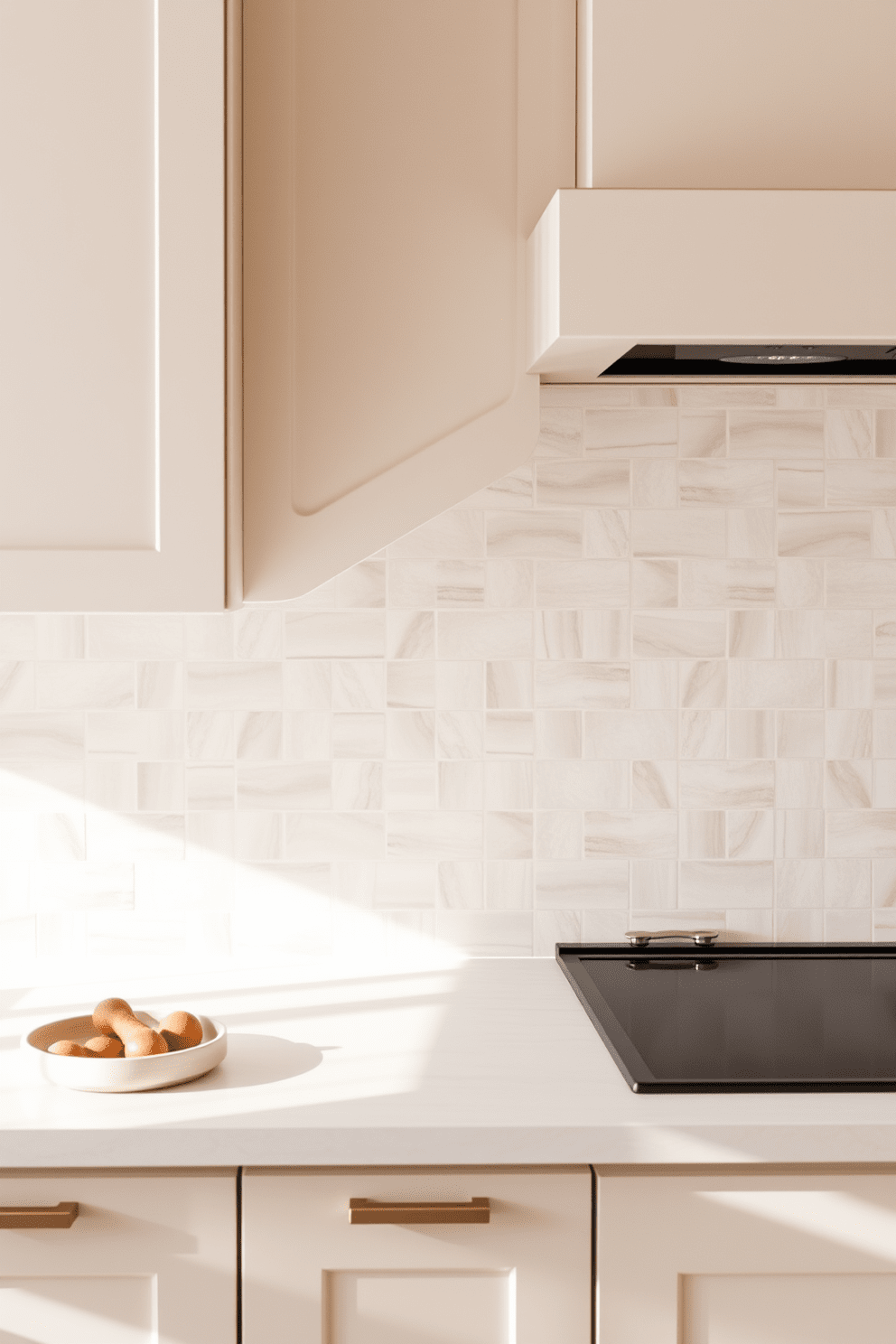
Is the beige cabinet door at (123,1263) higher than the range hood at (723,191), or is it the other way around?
the range hood at (723,191)

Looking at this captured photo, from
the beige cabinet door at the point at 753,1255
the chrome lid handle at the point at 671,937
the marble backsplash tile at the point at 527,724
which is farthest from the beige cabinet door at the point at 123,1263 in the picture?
the chrome lid handle at the point at 671,937

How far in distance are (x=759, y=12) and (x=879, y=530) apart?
727mm

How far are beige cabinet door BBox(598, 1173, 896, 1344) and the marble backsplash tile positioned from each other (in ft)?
2.00

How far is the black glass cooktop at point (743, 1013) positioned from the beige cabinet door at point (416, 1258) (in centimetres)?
17

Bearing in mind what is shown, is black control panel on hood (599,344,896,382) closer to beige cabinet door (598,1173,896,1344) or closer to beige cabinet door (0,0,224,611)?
beige cabinet door (0,0,224,611)

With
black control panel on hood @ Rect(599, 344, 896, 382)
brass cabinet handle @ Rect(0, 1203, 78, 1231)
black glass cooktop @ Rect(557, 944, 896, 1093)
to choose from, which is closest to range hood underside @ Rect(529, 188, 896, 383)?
black control panel on hood @ Rect(599, 344, 896, 382)

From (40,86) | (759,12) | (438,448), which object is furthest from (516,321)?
(40,86)

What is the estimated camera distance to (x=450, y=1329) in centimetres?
113

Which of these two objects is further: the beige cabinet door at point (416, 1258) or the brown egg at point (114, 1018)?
the brown egg at point (114, 1018)

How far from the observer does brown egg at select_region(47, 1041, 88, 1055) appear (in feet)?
3.96

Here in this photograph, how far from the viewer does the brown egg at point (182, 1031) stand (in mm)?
1239

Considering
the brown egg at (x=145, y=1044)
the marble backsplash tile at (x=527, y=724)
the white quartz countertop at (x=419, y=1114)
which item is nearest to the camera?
the white quartz countertop at (x=419, y=1114)

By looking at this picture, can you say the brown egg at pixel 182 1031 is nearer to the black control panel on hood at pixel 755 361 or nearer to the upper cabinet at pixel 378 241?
the upper cabinet at pixel 378 241

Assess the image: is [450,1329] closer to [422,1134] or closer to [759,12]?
[422,1134]
